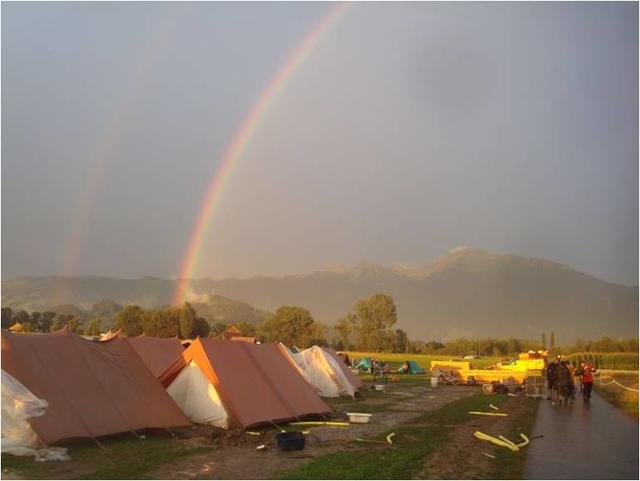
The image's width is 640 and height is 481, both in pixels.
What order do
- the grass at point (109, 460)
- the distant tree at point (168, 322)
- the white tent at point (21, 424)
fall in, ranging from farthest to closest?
the distant tree at point (168, 322) → the white tent at point (21, 424) → the grass at point (109, 460)

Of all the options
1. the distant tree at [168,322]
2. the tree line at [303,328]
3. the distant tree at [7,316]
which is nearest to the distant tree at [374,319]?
the tree line at [303,328]

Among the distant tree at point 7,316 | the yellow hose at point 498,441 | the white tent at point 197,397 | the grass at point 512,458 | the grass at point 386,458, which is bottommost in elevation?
the grass at point 386,458

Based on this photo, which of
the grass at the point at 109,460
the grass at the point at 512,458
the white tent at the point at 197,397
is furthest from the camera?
the white tent at the point at 197,397

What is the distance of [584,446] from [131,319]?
Result: 349 feet

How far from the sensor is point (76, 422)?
39.2 feet

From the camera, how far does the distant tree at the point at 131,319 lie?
109281 mm

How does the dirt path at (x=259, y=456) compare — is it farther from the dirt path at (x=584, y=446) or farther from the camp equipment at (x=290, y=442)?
the dirt path at (x=584, y=446)

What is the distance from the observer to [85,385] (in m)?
12.9

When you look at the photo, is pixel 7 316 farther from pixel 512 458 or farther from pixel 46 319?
pixel 512 458

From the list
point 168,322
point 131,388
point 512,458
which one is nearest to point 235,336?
point 168,322

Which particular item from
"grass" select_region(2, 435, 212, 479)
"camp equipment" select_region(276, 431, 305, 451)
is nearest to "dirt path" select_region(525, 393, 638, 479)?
"camp equipment" select_region(276, 431, 305, 451)

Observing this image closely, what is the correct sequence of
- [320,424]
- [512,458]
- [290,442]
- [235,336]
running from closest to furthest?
[512,458] < [290,442] < [320,424] < [235,336]

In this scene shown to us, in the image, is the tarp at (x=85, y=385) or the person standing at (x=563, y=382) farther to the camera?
the person standing at (x=563, y=382)

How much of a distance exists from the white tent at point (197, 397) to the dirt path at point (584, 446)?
24.2 ft
